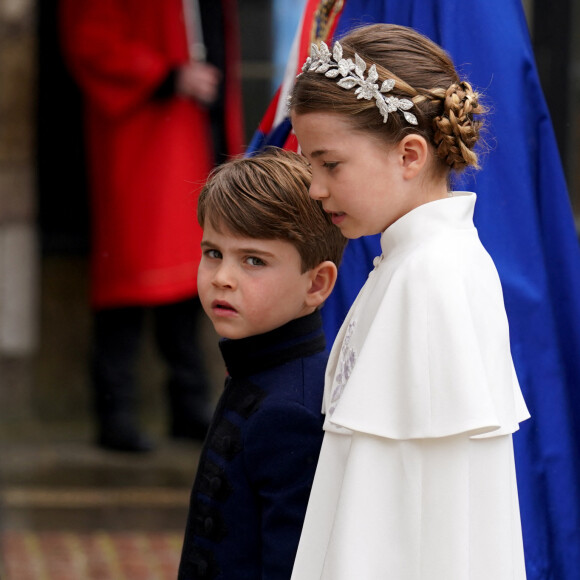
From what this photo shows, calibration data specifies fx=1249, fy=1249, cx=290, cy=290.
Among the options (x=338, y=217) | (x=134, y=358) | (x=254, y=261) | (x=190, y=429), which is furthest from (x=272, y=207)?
(x=190, y=429)

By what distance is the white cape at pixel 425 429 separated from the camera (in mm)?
1648

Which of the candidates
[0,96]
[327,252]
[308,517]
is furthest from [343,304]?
[0,96]

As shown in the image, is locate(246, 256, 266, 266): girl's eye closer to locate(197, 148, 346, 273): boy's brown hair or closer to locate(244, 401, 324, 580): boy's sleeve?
locate(197, 148, 346, 273): boy's brown hair

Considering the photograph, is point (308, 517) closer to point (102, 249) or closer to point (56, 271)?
point (102, 249)

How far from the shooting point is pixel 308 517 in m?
1.76

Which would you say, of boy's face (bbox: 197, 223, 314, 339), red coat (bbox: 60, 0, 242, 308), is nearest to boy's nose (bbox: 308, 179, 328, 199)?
boy's face (bbox: 197, 223, 314, 339)

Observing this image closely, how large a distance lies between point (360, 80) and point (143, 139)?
3139 millimetres

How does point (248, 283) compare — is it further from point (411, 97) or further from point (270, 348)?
point (411, 97)

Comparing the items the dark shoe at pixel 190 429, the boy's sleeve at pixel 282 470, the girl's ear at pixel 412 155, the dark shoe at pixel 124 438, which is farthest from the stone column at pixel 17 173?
the girl's ear at pixel 412 155

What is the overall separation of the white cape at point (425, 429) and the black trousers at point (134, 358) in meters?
3.27

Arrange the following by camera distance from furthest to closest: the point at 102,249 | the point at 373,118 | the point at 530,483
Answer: the point at 102,249
the point at 530,483
the point at 373,118

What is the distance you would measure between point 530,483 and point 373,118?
803 mm

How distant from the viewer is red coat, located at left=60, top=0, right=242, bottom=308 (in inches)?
187

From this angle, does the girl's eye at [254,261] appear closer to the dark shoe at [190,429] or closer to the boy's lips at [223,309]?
the boy's lips at [223,309]
